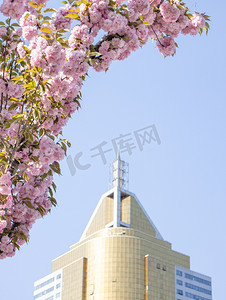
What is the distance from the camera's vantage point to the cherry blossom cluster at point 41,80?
28.6ft

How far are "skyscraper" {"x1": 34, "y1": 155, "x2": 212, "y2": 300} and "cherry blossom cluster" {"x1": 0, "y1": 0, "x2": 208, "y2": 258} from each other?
342 ft

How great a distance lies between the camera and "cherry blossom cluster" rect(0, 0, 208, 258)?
8.72m

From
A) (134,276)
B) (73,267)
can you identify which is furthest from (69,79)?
(73,267)

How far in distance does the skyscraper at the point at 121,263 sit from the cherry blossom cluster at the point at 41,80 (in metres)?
104

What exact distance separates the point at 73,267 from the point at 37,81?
376ft

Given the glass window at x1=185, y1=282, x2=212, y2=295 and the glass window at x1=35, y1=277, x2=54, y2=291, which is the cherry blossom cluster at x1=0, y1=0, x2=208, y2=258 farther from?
the glass window at x1=35, y1=277, x2=54, y2=291

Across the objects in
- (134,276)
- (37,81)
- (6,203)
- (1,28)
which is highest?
(134,276)

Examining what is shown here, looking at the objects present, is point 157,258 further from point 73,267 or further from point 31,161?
point 31,161

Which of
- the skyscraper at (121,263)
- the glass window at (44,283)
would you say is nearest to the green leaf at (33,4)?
the skyscraper at (121,263)

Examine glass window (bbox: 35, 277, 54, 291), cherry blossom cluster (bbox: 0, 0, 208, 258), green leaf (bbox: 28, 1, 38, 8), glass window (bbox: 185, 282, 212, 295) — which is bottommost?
cherry blossom cluster (bbox: 0, 0, 208, 258)

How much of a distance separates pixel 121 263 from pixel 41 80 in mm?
105451

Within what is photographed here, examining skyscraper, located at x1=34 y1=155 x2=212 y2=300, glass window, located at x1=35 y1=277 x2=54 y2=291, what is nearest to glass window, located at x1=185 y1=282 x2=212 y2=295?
skyscraper, located at x1=34 y1=155 x2=212 y2=300

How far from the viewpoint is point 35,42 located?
29.1ft

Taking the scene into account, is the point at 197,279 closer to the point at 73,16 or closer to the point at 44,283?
the point at 44,283
